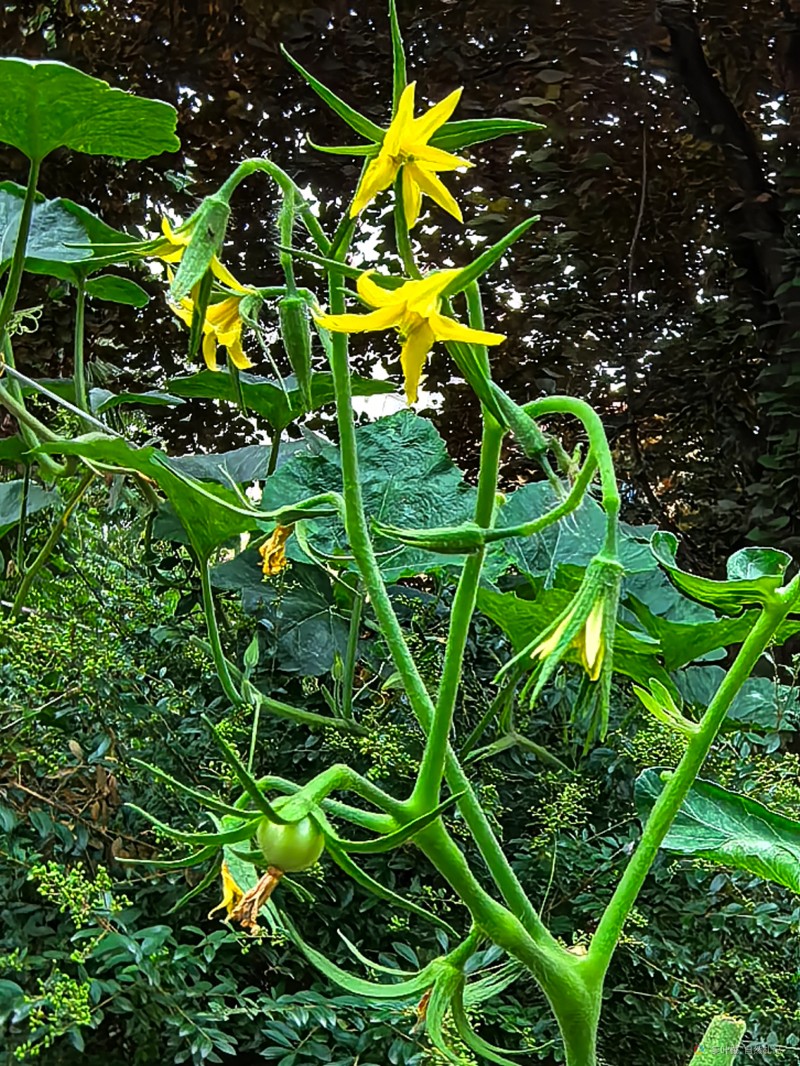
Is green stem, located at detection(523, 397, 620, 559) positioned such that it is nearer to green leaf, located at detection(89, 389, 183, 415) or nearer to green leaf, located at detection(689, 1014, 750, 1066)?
Result: green leaf, located at detection(689, 1014, 750, 1066)

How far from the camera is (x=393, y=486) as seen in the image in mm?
451

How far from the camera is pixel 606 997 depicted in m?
0.44

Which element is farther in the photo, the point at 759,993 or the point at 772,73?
the point at 772,73

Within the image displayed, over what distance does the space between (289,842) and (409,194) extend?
0.16 m

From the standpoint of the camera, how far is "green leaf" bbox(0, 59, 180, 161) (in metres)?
0.33

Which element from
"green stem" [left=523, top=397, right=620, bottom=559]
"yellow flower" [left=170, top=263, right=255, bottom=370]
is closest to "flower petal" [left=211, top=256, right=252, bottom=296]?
"yellow flower" [left=170, top=263, right=255, bottom=370]

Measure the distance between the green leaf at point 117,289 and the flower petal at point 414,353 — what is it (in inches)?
13.0

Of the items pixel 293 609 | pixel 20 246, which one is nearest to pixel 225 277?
pixel 20 246

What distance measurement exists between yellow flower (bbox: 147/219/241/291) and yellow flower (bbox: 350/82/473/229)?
5 cm

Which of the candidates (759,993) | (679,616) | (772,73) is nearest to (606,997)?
(759,993)

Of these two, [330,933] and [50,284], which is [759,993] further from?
[50,284]

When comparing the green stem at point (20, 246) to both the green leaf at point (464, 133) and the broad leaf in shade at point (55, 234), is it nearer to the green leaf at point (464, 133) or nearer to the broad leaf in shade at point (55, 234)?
the broad leaf in shade at point (55, 234)

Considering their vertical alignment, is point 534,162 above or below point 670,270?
above

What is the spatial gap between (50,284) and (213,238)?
86 cm
